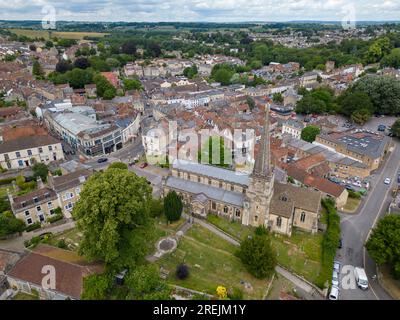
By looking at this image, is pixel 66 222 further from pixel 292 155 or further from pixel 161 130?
pixel 292 155

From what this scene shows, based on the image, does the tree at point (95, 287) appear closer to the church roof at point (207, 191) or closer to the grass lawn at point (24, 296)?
the grass lawn at point (24, 296)

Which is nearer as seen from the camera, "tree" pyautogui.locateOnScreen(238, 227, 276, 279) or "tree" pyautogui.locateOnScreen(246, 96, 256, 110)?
"tree" pyautogui.locateOnScreen(238, 227, 276, 279)

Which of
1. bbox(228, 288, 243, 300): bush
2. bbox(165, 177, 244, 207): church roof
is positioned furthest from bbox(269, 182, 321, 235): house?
bbox(228, 288, 243, 300): bush

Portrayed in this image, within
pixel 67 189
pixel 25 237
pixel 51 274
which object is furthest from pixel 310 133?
pixel 25 237

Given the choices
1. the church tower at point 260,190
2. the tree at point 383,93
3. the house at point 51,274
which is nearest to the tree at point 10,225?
the house at point 51,274

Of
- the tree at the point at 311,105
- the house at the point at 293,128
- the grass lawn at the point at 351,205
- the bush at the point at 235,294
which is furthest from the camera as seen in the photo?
the tree at the point at 311,105

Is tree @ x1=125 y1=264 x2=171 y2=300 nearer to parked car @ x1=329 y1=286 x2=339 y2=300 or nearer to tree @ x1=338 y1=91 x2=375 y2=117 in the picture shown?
parked car @ x1=329 y1=286 x2=339 y2=300
